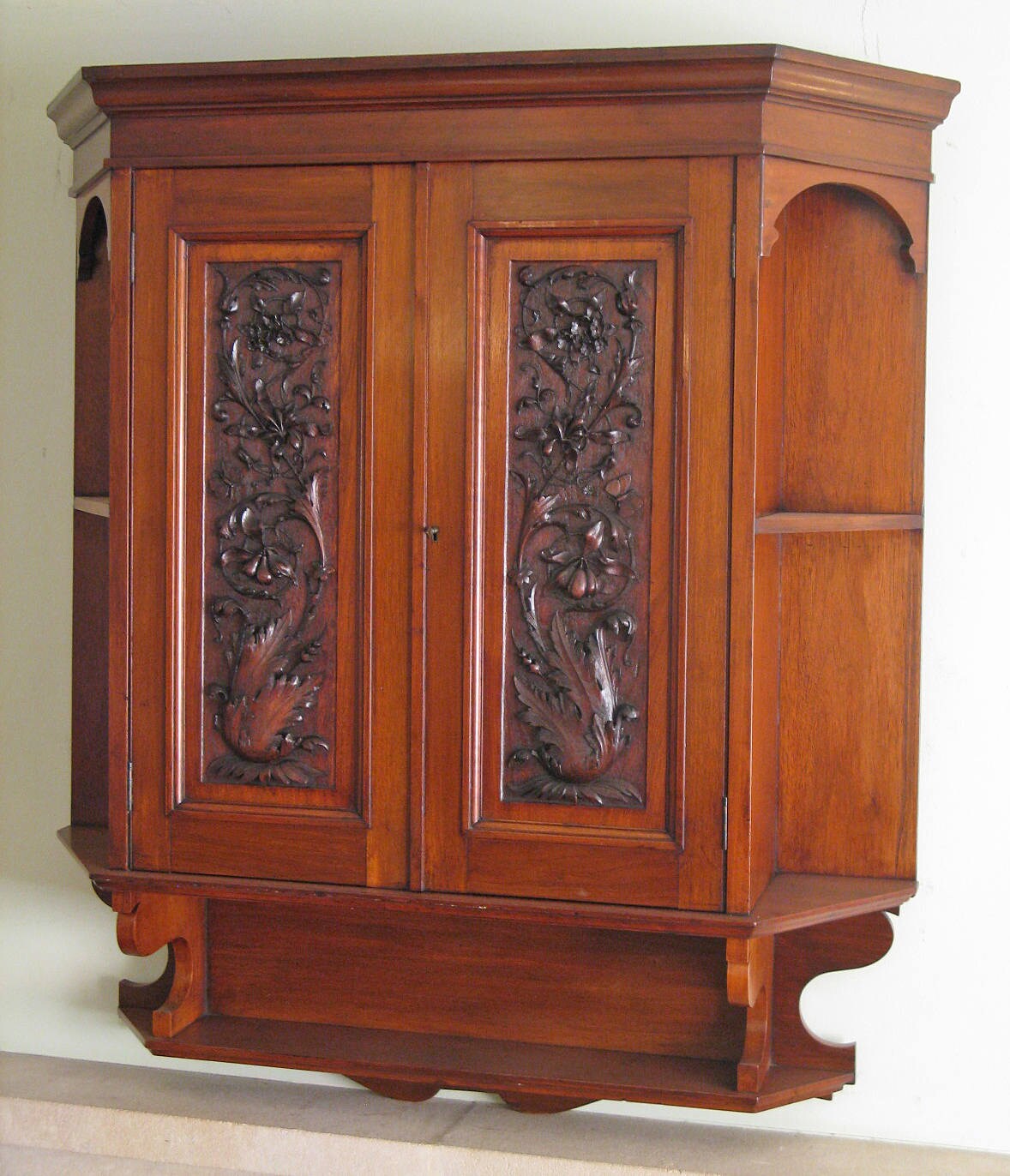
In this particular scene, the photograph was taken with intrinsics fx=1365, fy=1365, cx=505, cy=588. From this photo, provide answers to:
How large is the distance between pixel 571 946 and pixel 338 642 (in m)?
0.64

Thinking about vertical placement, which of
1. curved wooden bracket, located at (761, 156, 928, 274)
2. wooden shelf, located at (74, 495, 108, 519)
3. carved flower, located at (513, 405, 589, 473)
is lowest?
wooden shelf, located at (74, 495, 108, 519)

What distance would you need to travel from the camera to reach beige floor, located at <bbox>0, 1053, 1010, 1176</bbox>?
2.07 meters

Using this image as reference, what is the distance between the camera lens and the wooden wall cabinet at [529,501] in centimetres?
177

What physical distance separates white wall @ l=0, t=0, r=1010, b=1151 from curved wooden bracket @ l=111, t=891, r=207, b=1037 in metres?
0.16

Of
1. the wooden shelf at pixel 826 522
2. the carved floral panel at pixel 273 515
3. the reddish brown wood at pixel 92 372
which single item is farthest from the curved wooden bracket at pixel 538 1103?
the reddish brown wood at pixel 92 372

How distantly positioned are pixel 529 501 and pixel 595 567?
12cm

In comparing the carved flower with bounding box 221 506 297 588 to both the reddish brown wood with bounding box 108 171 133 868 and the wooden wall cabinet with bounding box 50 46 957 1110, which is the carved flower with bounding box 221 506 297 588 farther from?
the reddish brown wood with bounding box 108 171 133 868

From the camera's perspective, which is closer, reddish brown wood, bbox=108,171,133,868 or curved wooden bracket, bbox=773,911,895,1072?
reddish brown wood, bbox=108,171,133,868

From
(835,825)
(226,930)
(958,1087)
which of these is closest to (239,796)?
(226,930)

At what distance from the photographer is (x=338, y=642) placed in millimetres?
1881

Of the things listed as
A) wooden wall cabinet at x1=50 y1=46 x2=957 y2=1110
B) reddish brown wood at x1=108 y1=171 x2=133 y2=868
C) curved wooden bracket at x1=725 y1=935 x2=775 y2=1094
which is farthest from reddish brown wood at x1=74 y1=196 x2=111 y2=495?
curved wooden bracket at x1=725 y1=935 x2=775 y2=1094

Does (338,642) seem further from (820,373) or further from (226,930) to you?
(820,373)

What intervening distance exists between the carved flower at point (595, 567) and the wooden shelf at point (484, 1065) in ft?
2.47

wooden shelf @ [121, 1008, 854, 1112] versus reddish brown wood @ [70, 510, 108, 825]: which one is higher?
reddish brown wood @ [70, 510, 108, 825]
